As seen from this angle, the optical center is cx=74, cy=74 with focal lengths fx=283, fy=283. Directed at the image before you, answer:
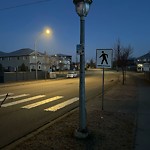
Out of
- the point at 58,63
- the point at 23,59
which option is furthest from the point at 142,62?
the point at 23,59

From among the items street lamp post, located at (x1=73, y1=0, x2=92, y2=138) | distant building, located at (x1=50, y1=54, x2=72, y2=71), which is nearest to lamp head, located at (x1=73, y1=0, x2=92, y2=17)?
street lamp post, located at (x1=73, y1=0, x2=92, y2=138)

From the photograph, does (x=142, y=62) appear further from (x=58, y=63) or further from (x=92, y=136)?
(x=92, y=136)

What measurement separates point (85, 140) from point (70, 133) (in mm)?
809

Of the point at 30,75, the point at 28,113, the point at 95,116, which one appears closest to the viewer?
the point at 95,116

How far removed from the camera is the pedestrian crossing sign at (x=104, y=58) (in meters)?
11.6

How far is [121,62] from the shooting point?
118 feet

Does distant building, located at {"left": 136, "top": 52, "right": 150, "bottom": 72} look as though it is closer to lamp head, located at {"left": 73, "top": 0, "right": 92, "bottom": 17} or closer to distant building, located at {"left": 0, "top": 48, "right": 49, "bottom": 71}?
distant building, located at {"left": 0, "top": 48, "right": 49, "bottom": 71}

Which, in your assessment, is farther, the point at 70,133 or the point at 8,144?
the point at 70,133

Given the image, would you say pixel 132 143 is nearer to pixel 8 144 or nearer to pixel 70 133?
pixel 70 133

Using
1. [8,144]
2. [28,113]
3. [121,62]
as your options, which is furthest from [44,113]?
[121,62]

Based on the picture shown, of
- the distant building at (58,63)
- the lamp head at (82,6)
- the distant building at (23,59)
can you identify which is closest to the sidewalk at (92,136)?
the lamp head at (82,6)

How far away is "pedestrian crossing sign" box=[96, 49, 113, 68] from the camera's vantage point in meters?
11.6

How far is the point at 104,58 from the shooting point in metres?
11.7

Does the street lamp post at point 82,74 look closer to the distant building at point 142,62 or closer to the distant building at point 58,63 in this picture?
the distant building at point 58,63
